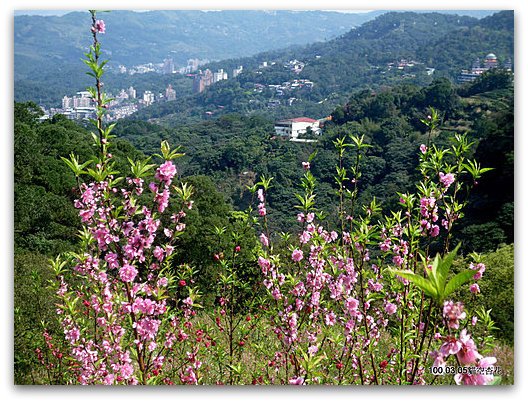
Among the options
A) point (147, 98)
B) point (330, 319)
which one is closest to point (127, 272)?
point (330, 319)

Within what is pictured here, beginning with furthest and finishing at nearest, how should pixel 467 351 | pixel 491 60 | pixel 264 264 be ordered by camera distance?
pixel 491 60 → pixel 264 264 → pixel 467 351

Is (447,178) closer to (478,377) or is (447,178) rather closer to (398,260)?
(398,260)

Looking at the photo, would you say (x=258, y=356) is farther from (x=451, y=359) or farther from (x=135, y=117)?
(x=135, y=117)

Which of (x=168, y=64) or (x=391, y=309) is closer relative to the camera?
(x=391, y=309)

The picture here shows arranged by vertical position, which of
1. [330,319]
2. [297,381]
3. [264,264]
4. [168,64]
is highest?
[168,64]

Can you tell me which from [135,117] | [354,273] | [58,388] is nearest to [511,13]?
[354,273]

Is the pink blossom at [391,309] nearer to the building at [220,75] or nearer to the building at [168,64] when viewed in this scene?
the building at [168,64]

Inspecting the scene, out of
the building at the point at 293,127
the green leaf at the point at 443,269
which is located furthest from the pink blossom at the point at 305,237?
the building at the point at 293,127
